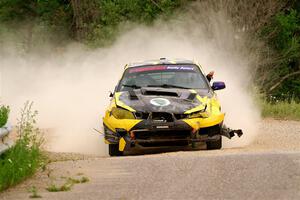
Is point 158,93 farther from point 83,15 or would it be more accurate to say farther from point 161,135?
point 83,15

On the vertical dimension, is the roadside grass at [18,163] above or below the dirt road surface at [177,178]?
above

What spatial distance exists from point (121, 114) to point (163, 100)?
73 centimetres

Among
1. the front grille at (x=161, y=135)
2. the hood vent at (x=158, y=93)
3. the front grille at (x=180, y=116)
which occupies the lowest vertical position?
the front grille at (x=161, y=135)

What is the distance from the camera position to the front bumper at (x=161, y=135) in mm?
14664

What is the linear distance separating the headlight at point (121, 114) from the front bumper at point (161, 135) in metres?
0.23

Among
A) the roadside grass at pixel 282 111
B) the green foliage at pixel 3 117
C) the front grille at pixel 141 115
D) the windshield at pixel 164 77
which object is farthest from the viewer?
the roadside grass at pixel 282 111

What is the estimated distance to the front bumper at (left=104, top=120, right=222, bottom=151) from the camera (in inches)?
577

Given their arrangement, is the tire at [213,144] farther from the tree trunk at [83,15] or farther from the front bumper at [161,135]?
the tree trunk at [83,15]

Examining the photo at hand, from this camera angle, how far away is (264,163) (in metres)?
11.1

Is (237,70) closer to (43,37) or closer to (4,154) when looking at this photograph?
(43,37)

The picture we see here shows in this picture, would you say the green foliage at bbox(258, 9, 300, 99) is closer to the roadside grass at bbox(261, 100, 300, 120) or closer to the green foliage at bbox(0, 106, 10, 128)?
the roadside grass at bbox(261, 100, 300, 120)

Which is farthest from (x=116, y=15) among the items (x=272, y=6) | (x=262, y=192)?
(x=262, y=192)

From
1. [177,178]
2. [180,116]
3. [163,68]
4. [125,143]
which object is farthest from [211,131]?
[177,178]

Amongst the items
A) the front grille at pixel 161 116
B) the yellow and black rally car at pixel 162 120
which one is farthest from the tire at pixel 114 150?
the front grille at pixel 161 116
